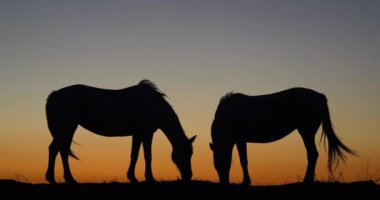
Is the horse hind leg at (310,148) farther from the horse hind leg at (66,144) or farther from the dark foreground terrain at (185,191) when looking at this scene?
the horse hind leg at (66,144)

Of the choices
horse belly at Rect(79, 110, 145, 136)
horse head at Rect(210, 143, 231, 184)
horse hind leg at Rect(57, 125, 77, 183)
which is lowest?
horse head at Rect(210, 143, 231, 184)

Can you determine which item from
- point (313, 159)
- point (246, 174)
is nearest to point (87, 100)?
point (246, 174)

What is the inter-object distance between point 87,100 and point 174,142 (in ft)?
8.77

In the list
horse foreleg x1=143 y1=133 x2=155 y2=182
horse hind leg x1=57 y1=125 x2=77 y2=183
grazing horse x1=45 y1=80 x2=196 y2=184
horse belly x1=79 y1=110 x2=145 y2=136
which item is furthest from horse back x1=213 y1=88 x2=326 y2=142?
horse hind leg x1=57 y1=125 x2=77 y2=183

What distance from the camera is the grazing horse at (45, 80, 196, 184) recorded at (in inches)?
488

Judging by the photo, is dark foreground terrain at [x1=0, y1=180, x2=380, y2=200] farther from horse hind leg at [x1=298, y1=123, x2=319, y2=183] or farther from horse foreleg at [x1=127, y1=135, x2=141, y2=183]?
horse foreleg at [x1=127, y1=135, x2=141, y2=183]

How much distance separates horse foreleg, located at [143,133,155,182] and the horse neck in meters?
0.57

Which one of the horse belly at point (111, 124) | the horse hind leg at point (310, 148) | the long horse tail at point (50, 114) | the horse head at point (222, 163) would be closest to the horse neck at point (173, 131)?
the horse belly at point (111, 124)

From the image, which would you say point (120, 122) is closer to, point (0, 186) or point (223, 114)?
point (223, 114)

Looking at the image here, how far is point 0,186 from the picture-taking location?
10.1m

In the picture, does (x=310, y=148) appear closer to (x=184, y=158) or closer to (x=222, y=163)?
(x=222, y=163)

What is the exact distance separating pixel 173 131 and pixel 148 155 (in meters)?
1.21

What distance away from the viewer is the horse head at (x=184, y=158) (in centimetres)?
1304

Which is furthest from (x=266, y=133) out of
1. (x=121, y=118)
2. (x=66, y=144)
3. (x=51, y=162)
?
(x=51, y=162)
